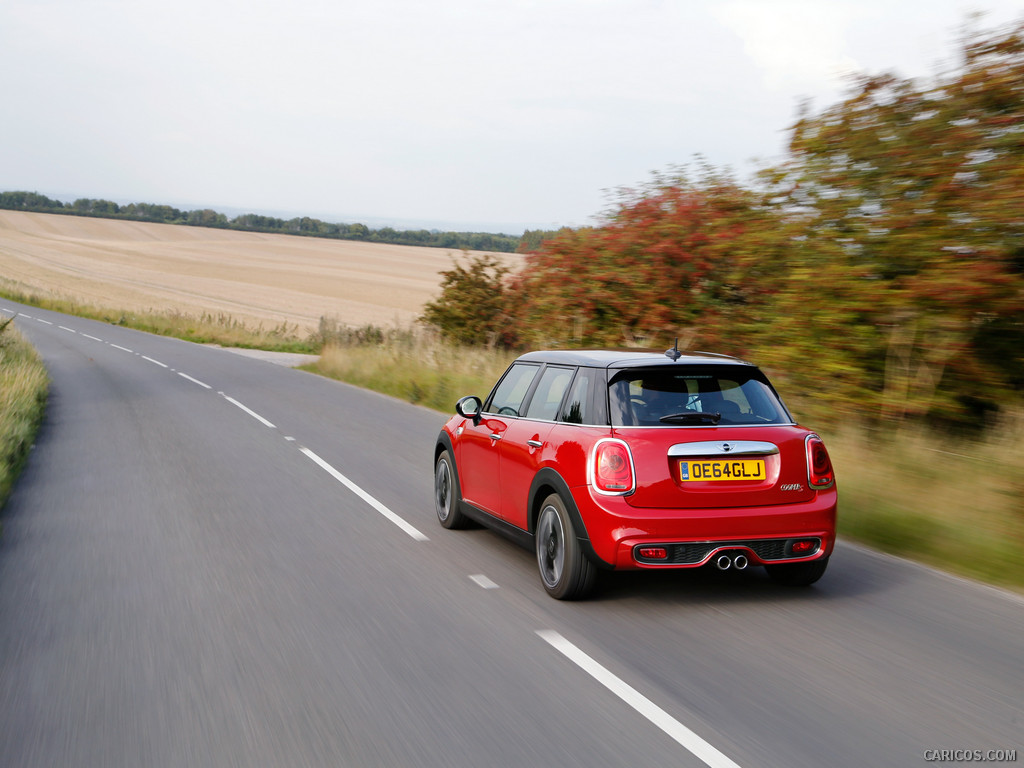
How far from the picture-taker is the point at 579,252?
55.2ft

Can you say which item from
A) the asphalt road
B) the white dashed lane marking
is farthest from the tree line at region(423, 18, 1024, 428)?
the white dashed lane marking

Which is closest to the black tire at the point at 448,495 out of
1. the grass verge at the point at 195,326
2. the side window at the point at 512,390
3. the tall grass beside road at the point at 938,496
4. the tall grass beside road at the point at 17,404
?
the side window at the point at 512,390

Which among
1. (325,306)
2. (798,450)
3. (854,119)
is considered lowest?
(325,306)

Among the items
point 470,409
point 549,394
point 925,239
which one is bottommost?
point 470,409

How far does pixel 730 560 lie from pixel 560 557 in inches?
39.9

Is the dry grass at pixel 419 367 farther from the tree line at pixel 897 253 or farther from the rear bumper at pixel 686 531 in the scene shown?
the rear bumper at pixel 686 531

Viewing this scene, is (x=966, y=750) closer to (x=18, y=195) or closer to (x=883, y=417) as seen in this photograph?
(x=883, y=417)

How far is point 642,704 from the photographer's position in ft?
13.7

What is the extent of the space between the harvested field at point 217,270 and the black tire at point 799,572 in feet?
49.5

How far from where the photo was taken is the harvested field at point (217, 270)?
183 feet

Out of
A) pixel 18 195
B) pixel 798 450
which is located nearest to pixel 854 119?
pixel 798 450

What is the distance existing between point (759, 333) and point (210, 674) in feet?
31.4

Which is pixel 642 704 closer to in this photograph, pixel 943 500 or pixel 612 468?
pixel 612 468

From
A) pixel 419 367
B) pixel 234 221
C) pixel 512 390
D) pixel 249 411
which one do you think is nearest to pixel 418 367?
pixel 419 367
